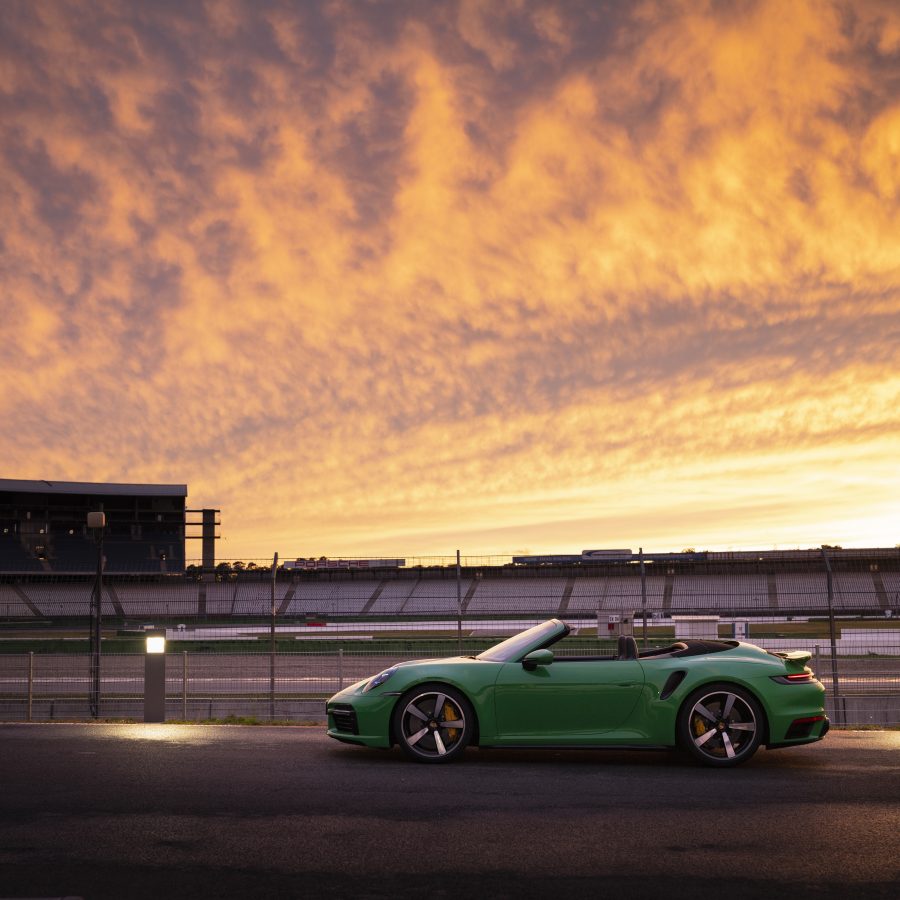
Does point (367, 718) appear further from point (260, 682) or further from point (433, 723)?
point (260, 682)

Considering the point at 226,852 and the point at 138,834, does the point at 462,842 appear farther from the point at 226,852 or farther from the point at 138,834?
the point at 138,834

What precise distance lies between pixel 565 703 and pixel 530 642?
0.62 metres

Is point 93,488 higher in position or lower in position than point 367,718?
higher

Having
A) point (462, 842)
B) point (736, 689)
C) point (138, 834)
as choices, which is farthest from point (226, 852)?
point (736, 689)

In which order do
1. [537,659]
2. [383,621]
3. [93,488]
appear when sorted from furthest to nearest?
[93,488], [383,621], [537,659]

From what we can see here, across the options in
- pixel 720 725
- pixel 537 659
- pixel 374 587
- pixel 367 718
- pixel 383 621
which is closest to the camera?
pixel 720 725

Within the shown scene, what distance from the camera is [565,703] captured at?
25.1 ft

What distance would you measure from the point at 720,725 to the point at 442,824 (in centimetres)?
311

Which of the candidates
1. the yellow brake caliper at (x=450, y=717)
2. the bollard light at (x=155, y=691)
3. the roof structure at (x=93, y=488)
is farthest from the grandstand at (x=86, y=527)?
the yellow brake caliper at (x=450, y=717)

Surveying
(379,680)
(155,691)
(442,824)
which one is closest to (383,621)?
(155,691)

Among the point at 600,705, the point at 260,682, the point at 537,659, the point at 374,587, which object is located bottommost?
the point at 260,682

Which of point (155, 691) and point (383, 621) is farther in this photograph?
point (383, 621)

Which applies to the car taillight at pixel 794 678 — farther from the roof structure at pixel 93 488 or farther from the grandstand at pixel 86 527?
the roof structure at pixel 93 488

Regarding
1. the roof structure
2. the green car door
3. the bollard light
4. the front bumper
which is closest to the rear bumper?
the green car door
